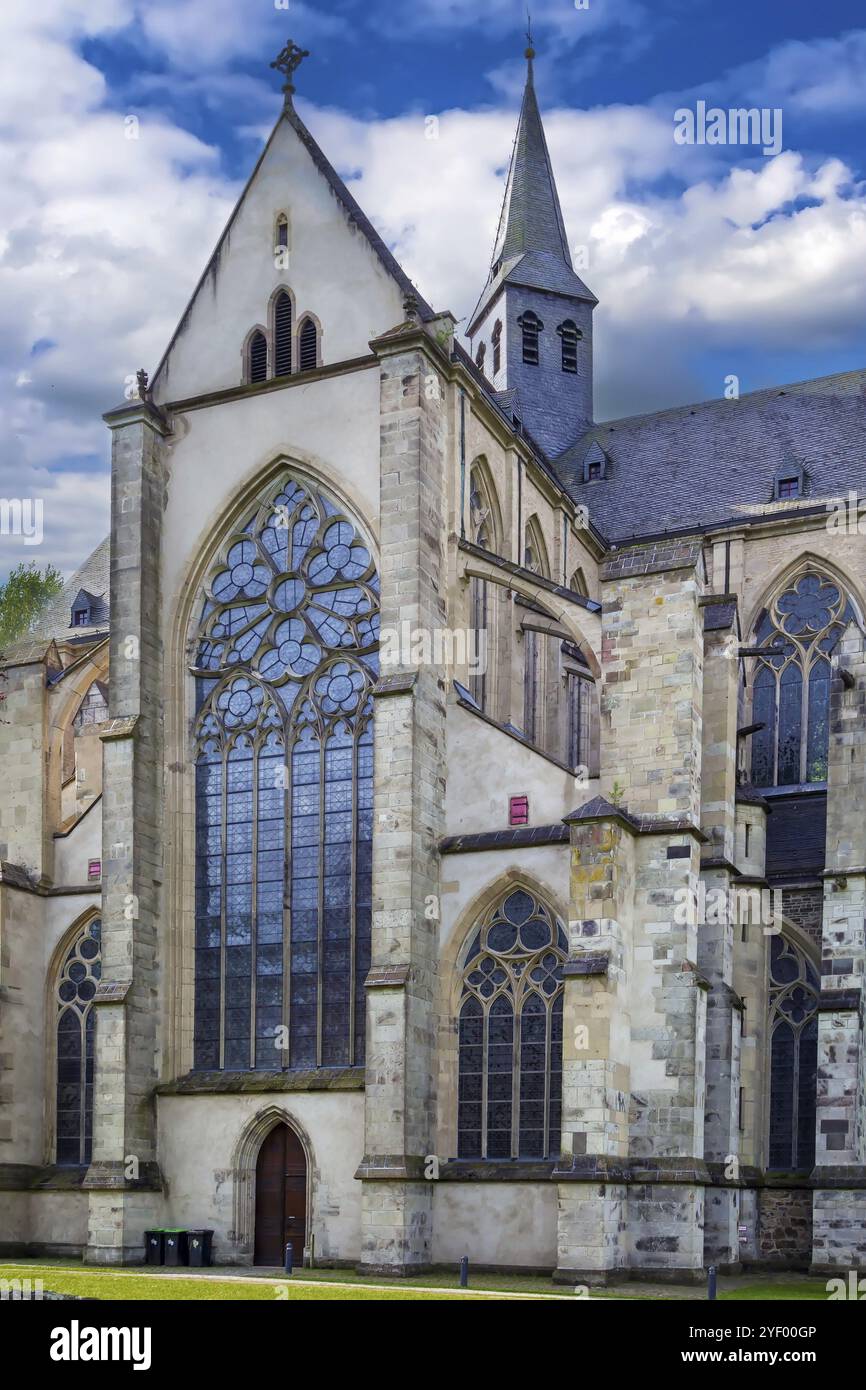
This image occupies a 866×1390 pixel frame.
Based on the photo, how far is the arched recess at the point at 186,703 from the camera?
2548cm

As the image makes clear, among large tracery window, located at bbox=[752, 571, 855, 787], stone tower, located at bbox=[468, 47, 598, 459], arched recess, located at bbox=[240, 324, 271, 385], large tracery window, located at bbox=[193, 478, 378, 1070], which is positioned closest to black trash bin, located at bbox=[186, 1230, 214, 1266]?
large tracery window, located at bbox=[193, 478, 378, 1070]

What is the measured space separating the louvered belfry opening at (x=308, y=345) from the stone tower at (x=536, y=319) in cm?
1432

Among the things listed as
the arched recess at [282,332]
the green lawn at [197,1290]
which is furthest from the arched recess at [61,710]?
the green lawn at [197,1290]

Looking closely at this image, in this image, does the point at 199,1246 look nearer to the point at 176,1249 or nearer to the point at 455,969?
the point at 176,1249

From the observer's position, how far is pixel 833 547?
104 ft

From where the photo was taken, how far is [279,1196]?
23859 millimetres

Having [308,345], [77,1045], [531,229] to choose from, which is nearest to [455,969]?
[77,1045]

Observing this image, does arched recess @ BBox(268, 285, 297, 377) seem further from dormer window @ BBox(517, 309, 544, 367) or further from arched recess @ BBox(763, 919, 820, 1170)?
dormer window @ BBox(517, 309, 544, 367)

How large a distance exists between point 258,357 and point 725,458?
12.6m

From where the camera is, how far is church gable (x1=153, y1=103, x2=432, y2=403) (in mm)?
26266

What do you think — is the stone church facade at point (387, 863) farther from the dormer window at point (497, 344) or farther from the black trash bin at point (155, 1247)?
the dormer window at point (497, 344)

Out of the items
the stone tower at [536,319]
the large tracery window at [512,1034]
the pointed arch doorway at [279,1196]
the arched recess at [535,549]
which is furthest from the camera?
the stone tower at [536,319]

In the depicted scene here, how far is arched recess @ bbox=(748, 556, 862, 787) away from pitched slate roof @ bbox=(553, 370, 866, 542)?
1853 millimetres

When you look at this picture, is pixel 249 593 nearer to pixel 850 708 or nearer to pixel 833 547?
pixel 850 708
